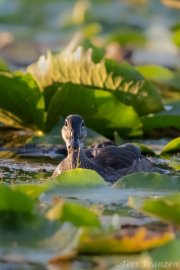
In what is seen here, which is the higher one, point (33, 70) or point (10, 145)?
point (33, 70)

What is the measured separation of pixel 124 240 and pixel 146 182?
1.28 metres

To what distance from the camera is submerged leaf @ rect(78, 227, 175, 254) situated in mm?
3967

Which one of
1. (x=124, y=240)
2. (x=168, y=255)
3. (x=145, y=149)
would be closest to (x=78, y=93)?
(x=145, y=149)

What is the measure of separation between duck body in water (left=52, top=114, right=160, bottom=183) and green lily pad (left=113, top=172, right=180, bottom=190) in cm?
118

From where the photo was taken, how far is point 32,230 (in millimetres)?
4273

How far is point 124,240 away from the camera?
397cm

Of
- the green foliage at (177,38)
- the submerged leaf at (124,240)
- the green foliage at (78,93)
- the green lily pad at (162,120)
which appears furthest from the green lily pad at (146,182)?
the green foliage at (177,38)

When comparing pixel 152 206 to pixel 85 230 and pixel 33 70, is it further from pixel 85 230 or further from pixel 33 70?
pixel 33 70

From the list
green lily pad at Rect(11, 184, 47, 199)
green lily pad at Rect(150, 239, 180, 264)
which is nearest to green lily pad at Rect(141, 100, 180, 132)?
green lily pad at Rect(11, 184, 47, 199)

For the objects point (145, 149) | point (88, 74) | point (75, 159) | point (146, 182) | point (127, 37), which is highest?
point (88, 74)

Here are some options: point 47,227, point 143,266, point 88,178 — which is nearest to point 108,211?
point 88,178

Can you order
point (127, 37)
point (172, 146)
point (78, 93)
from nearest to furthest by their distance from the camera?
1. point (172, 146)
2. point (78, 93)
3. point (127, 37)

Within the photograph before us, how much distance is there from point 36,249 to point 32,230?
0.15m

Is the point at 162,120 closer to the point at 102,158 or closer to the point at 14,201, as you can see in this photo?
the point at 102,158
